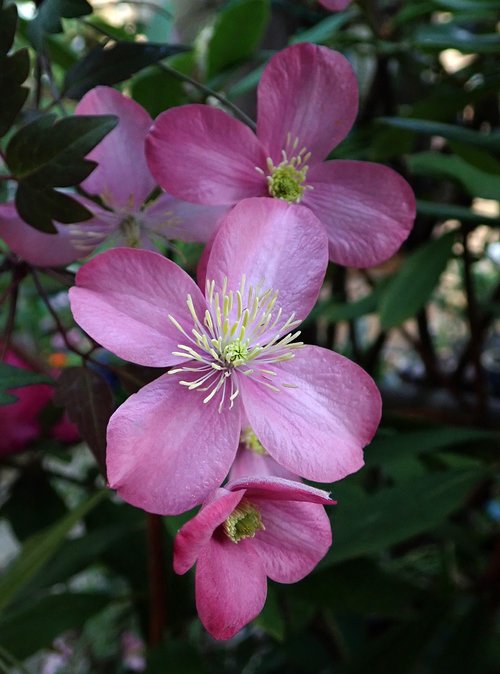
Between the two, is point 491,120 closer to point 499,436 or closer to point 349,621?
point 499,436

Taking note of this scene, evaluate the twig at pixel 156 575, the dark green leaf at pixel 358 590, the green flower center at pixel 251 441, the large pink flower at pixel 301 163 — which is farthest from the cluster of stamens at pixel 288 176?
the dark green leaf at pixel 358 590

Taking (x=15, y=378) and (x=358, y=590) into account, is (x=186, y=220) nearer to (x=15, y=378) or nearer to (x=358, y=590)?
(x=15, y=378)

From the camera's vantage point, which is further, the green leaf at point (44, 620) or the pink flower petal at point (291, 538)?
the green leaf at point (44, 620)

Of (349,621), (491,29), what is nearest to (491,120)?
(491,29)

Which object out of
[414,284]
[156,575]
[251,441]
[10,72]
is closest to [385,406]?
[414,284]

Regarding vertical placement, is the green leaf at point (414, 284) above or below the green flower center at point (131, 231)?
below

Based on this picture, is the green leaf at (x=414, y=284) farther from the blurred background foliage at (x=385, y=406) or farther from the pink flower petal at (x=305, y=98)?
the pink flower petal at (x=305, y=98)
